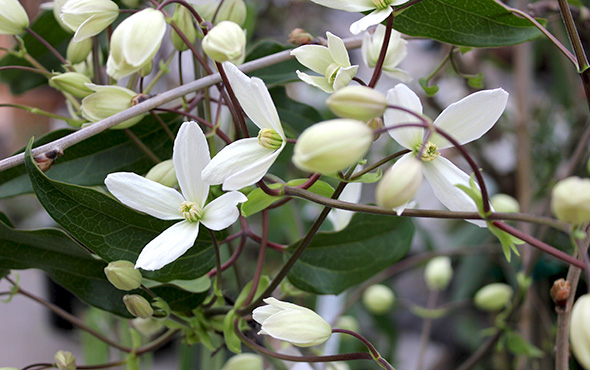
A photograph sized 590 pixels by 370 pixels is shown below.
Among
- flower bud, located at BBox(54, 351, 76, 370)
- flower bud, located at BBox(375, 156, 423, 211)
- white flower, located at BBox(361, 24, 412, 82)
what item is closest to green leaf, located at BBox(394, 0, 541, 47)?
white flower, located at BBox(361, 24, 412, 82)

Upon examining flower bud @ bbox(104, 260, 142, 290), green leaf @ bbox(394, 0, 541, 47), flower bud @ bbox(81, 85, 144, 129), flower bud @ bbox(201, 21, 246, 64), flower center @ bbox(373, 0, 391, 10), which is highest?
flower center @ bbox(373, 0, 391, 10)

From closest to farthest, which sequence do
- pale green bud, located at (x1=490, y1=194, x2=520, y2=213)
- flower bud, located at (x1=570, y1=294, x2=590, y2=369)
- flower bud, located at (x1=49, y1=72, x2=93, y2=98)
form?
1. flower bud, located at (x1=570, y1=294, x2=590, y2=369)
2. flower bud, located at (x1=49, y1=72, x2=93, y2=98)
3. pale green bud, located at (x1=490, y1=194, x2=520, y2=213)

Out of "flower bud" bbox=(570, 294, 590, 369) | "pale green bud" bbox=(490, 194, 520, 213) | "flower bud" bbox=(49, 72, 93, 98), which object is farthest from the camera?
"pale green bud" bbox=(490, 194, 520, 213)

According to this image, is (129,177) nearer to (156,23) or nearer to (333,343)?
(156,23)

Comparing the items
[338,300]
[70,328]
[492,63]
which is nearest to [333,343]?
[338,300]

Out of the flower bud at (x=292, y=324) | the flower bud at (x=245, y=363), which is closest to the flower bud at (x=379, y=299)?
the flower bud at (x=245, y=363)

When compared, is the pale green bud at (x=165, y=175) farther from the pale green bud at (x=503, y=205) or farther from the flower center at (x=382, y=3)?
the pale green bud at (x=503, y=205)

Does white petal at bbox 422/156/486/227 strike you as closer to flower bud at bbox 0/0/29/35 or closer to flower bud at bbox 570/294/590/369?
flower bud at bbox 570/294/590/369
